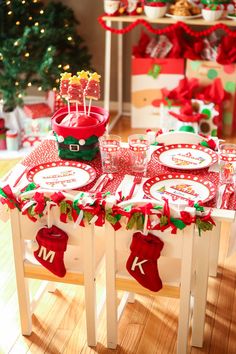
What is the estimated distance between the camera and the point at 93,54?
4641 mm

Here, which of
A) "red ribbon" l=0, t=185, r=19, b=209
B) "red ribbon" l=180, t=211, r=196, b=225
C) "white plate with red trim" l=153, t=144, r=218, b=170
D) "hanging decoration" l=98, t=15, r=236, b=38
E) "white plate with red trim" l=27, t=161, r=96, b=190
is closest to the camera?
"red ribbon" l=180, t=211, r=196, b=225

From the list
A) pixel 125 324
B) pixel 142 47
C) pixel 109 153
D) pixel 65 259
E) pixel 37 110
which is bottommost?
pixel 125 324

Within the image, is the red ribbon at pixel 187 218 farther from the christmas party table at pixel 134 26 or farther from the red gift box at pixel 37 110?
the red gift box at pixel 37 110

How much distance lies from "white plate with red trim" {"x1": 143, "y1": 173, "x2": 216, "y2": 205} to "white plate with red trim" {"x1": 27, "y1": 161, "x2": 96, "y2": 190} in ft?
0.78

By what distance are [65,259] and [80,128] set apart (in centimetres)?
51

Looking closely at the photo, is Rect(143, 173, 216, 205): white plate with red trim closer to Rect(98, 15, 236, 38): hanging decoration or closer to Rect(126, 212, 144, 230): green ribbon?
Rect(126, 212, 144, 230): green ribbon

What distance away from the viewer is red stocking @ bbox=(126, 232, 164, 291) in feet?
6.62

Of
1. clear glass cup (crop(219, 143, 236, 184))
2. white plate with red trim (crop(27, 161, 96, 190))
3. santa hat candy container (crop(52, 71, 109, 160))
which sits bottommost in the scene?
white plate with red trim (crop(27, 161, 96, 190))

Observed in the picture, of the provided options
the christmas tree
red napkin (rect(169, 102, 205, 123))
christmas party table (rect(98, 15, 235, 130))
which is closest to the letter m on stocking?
the christmas tree

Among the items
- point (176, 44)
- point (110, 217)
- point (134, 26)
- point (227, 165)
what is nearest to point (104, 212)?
point (110, 217)

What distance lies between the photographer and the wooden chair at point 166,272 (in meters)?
2.02

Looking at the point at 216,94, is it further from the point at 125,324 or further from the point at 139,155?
the point at 125,324

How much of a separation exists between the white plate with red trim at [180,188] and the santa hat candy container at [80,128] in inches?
12.6

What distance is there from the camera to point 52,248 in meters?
2.12
